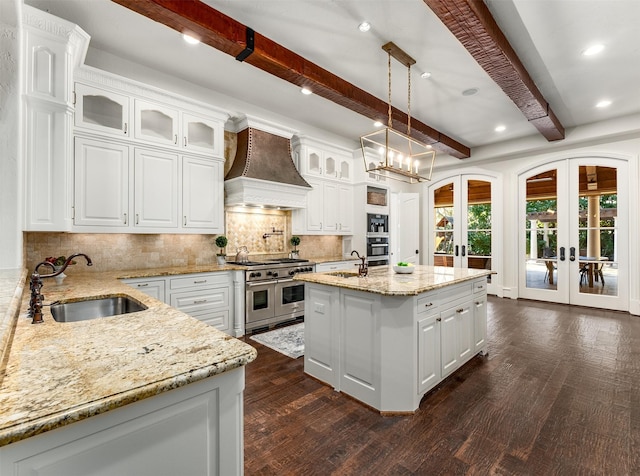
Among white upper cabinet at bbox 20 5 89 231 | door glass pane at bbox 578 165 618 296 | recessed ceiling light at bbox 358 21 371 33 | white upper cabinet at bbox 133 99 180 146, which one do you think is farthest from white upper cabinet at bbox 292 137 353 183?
door glass pane at bbox 578 165 618 296

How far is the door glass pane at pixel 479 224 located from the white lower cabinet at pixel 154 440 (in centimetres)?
667

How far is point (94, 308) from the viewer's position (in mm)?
→ 2078

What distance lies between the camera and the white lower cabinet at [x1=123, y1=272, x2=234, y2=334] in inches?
130

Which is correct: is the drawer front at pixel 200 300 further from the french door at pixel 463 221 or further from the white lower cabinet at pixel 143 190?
the french door at pixel 463 221

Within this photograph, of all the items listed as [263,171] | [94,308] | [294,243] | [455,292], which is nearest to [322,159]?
[263,171]

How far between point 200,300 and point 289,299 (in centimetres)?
126

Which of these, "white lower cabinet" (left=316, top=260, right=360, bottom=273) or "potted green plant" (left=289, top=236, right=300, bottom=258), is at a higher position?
"potted green plant" (left=289, top=236, right=300, bottom=258)

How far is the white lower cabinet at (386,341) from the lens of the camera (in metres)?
2.28

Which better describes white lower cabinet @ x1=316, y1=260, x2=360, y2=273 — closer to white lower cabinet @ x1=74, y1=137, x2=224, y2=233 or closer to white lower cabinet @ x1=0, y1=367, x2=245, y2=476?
white lower cabinet @ x1=74, y1=137, x2=224, y2=233

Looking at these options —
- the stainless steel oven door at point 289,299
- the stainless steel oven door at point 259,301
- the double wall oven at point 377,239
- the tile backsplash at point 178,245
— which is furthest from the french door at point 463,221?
the stainless steel oven door at point 259,301

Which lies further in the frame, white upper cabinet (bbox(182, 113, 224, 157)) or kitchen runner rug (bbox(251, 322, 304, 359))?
white upper cabinet (bbox(182, 113, 224, 157))

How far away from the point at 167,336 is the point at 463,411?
2.15 m

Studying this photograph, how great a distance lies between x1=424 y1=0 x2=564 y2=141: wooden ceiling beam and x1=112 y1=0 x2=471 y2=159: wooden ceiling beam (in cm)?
137

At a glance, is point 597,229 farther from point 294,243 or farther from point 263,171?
point 263,171
